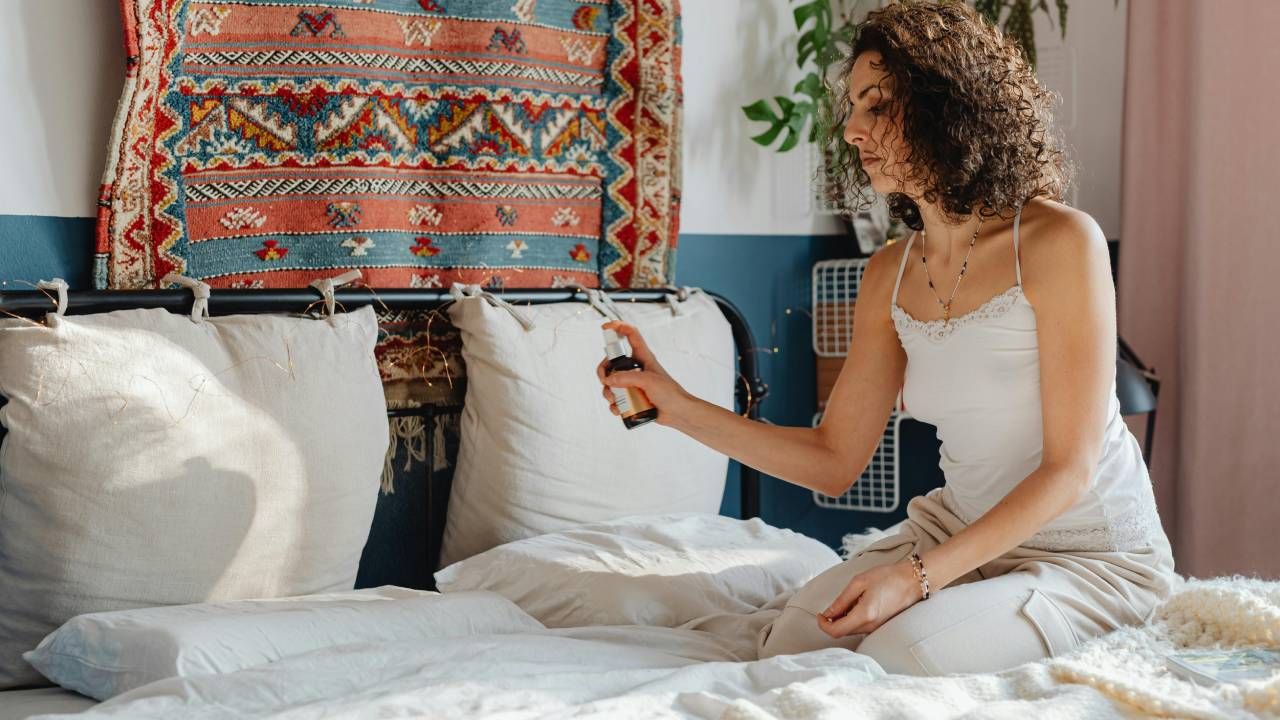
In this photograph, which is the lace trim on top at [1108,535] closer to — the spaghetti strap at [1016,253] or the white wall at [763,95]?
the spaghetti strap at [1016,253]

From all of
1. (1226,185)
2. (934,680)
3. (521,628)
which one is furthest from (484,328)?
(1226,185)

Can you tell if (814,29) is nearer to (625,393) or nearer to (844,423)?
(844,423)

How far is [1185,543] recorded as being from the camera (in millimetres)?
2873

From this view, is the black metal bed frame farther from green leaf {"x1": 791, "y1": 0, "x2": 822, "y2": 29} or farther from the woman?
green leaf {"x1": 791, "y1": 0, "x2": 822, "y2": 29}

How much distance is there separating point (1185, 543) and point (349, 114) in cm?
208

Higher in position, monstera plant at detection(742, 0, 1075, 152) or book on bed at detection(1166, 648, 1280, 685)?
monstera plant at detection(742, 0, 1075, 152)

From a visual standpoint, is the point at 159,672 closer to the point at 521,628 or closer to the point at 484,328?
the point at 521,628

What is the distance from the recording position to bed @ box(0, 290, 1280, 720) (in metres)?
1.25

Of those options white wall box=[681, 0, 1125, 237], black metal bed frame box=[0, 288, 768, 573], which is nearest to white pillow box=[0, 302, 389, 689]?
black metal bed frame box=[0, 288, 768, 573]

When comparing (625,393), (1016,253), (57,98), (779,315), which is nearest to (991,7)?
(779,315)

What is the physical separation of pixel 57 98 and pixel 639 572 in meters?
1.10

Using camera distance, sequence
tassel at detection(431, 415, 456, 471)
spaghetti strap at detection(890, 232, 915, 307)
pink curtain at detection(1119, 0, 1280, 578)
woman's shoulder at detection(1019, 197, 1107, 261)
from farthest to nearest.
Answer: pink curtain at detection(1119, 0, 1280, 578) < tassel at detection(431, 415, 456, 471) < spaghetti strap at detection(890, 232, 915, 307) < woman's shoulder at detection(1019, 197, 1107, 261)

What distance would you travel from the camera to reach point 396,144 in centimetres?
217

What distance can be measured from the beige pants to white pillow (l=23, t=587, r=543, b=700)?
414 mm
